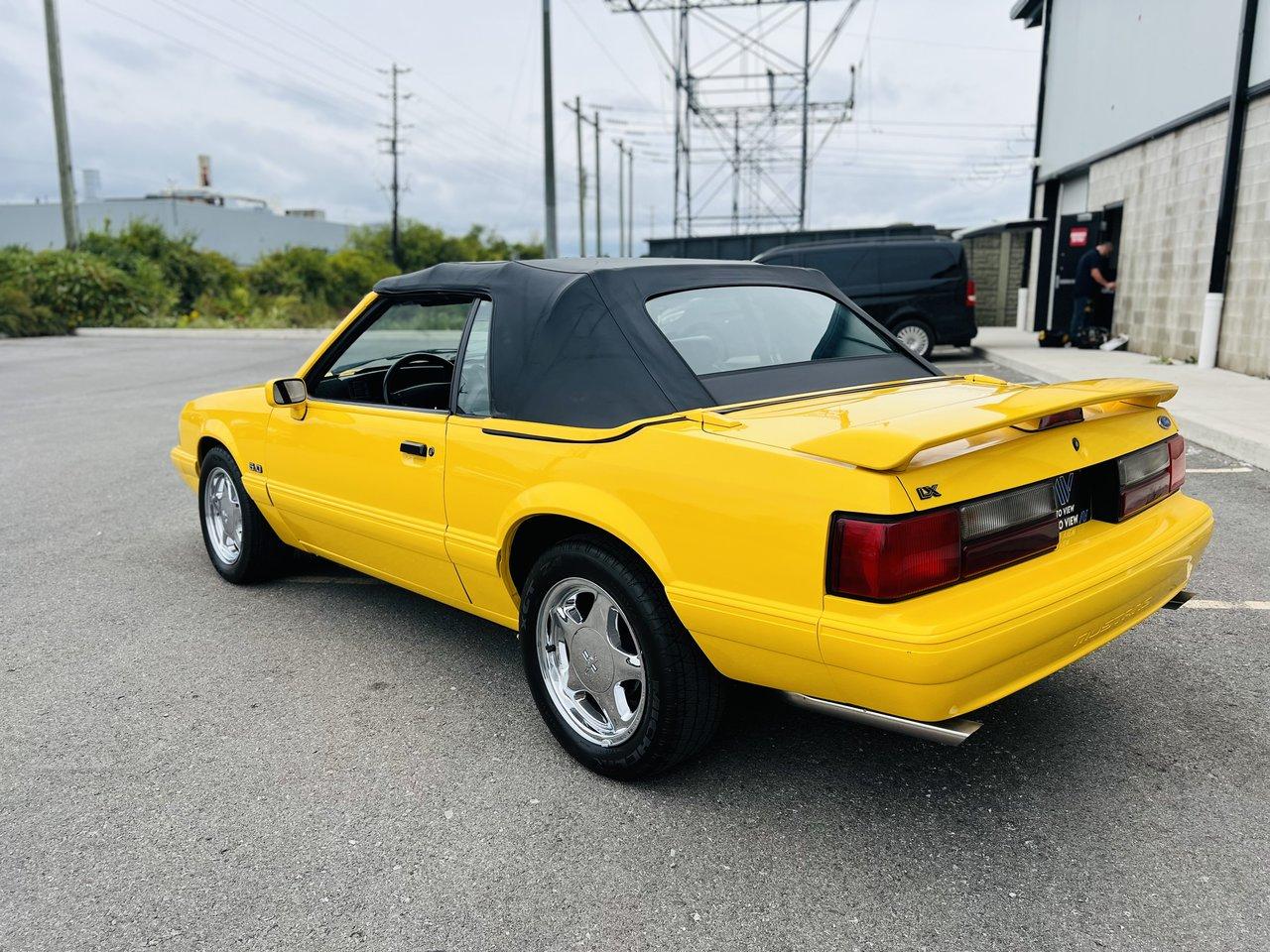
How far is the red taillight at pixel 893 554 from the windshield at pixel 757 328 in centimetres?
100

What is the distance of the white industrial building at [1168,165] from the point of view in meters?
11.8

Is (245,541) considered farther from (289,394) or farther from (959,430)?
(959,430)

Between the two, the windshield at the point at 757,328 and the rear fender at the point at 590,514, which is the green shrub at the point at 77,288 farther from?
the rear fender at the point at 590,514

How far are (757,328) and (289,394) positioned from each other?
2004 mm

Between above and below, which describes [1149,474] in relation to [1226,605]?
above

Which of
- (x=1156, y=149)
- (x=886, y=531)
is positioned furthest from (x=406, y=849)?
(x=1156, y=149)

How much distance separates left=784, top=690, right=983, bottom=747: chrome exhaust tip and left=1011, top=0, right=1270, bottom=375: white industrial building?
37.0 feet

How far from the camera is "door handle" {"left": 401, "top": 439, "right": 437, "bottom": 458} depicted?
3.48 m

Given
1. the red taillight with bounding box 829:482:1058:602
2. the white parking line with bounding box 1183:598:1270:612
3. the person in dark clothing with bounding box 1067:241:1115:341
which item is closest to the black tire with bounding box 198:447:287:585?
the red taillight with bounding box 829:482:1058:602

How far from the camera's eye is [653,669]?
2775mm

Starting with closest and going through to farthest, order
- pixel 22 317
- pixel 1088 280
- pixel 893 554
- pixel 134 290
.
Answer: pixel 893 554
pixel 1088 280
pixel 22 317
pixel 134 290

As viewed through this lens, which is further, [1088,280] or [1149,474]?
[1088,280]

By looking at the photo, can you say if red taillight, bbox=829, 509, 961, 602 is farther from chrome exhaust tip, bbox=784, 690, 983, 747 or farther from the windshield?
the windshield

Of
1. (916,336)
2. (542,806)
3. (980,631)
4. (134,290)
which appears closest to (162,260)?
(134,290)
